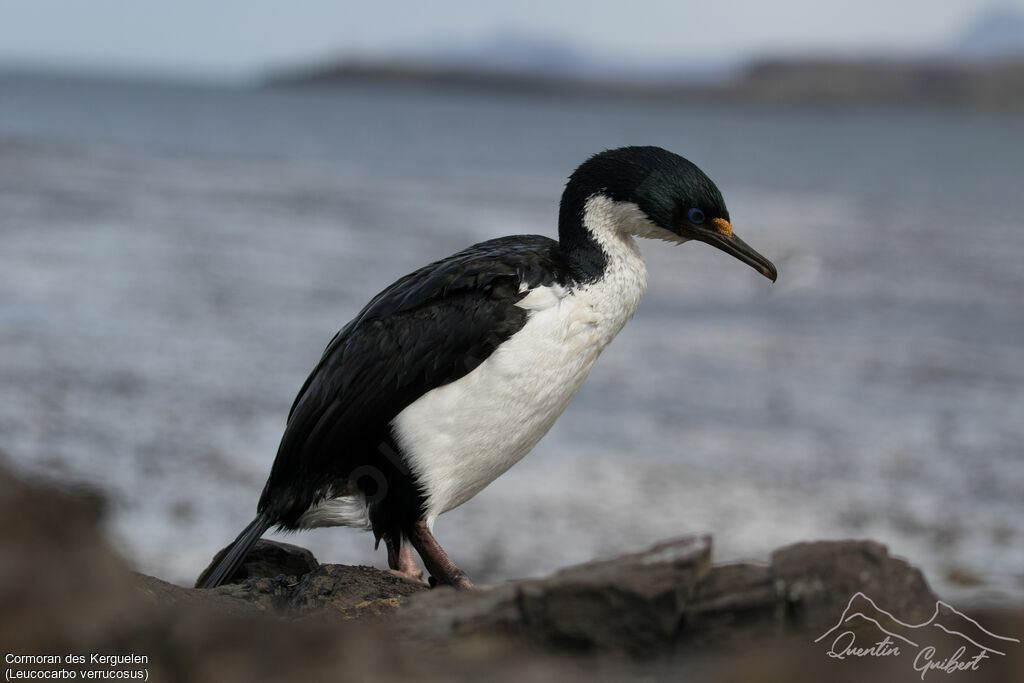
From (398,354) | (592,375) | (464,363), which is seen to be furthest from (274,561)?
(592,375)

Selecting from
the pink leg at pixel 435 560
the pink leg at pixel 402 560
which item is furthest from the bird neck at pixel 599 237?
the pink leg at pixel 402 560

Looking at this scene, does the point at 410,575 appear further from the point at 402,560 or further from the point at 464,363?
the point at 464,363

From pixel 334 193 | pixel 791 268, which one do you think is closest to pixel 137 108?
pixel 334 193

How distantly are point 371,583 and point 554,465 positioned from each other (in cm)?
639

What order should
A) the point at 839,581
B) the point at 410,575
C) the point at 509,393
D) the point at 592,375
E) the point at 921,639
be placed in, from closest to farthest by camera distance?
the point at 921,639 → the point at 839,581 → the point at 509,393 → the point at 410,575 → the point at 592,375

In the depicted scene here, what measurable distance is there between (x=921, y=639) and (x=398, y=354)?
2458 mm

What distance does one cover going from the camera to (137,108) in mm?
94250

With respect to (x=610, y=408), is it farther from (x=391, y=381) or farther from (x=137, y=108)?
(x=137, y=108)

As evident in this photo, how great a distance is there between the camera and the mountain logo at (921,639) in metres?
2.44

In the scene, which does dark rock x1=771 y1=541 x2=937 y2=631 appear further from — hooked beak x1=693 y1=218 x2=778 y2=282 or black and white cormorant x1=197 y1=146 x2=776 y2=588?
hooked beak x1=693 y1=218 x2=778 y2=282

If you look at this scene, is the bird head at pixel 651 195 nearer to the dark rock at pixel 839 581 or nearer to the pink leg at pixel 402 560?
the pink leg at pixel 402 560

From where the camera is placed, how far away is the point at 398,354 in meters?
4.66

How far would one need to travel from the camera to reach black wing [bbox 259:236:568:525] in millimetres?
4609

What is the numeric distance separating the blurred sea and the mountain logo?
7.65 ft
